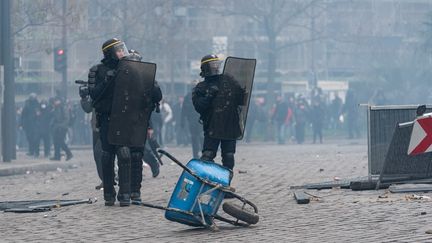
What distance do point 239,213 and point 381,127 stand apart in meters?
4.12

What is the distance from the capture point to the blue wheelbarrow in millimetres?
10148

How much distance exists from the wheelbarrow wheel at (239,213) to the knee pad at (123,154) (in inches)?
100

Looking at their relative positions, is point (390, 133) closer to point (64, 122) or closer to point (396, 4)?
point (64, 122)

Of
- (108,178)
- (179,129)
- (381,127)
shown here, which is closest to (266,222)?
(108,178)

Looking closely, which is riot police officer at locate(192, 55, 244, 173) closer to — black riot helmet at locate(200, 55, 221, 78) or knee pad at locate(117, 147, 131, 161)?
black riot helmet at locate(200, 55, 221, 78)

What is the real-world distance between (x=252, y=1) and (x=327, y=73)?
62.0 feet

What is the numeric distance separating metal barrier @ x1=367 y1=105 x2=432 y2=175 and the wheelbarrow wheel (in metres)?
3.92

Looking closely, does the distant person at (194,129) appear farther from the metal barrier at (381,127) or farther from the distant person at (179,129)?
the distant person at (179,129)

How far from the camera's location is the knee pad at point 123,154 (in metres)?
12.5

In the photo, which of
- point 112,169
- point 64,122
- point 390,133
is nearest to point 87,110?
point 112,169

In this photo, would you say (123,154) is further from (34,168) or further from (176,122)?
(176,122)

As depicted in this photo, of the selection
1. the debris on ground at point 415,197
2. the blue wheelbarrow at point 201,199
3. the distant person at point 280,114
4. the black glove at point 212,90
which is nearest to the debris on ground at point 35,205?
the black glove at point 212,90

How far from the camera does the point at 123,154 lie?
12.5m

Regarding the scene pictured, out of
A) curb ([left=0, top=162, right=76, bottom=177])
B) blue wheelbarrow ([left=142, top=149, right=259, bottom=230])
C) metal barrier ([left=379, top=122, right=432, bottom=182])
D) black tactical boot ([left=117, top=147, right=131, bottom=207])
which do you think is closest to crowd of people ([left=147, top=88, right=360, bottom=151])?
curb ([left=0, top=162, right=76, bottom=177])
